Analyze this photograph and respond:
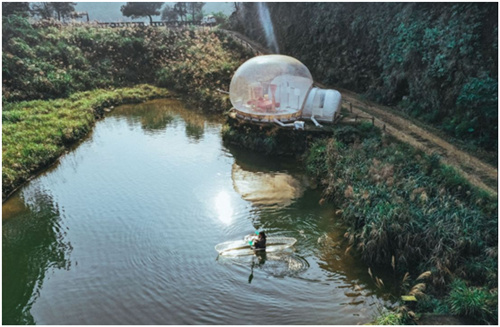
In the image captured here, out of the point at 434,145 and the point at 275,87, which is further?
the point at 275,87

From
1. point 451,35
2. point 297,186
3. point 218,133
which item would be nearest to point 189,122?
point 218,133

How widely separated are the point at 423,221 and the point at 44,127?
1749cm

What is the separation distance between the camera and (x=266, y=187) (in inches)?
579

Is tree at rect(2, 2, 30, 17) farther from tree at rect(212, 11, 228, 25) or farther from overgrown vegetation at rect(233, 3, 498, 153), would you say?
overgrown vegetation at rect(233, 3, 498, 153)

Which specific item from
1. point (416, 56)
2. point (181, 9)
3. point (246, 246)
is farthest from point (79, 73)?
point (181, 9)

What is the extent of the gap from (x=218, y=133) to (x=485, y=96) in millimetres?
12063

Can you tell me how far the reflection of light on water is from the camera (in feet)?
40.8

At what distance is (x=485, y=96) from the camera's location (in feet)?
46.4

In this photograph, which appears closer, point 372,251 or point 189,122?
point 372,251

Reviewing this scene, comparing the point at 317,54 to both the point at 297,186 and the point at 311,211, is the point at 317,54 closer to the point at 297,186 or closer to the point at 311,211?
the point at 297,186

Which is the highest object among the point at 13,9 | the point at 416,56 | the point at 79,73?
the point at 13,9

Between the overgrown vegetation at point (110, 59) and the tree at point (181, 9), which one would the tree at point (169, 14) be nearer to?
the tree at point (181, 9)

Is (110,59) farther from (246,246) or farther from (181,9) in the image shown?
(181,9)

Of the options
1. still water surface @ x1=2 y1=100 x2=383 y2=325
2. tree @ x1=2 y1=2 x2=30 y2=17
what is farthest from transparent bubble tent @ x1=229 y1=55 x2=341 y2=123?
tree @ x1=2 y1=2 x2=30 y2=17
